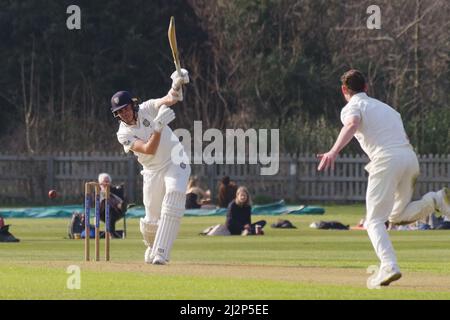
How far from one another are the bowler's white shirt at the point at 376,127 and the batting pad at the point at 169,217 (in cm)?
338

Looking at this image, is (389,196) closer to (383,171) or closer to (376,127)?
(383,171)

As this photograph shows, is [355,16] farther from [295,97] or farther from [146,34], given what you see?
[146,34]

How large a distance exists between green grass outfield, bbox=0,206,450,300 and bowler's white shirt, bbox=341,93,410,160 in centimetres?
146

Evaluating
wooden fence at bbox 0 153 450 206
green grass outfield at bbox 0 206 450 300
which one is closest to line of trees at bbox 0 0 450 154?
wooden fence at bbox 0 153 450 206

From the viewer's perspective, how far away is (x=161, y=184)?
17797 millimetres

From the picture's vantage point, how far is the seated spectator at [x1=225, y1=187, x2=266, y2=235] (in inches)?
1122

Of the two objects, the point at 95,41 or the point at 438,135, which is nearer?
the point at 438,135

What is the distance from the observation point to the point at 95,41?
5409 cm

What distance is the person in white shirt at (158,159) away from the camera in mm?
17406

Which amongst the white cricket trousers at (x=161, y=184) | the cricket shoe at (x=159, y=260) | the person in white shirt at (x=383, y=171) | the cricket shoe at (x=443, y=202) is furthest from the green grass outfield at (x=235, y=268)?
the cricket shoe at (x=443, y=202)

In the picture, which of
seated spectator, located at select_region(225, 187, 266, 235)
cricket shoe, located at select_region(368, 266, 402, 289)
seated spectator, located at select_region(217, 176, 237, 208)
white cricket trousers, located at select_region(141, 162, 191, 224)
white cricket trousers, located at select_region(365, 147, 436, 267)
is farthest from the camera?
seated spectator, located at select_region(217, 176, 237, 208)

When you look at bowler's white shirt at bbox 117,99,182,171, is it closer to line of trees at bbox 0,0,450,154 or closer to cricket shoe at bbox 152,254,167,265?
cricket shoe at bbox 152,254,167,265

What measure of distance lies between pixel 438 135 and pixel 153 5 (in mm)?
13178
